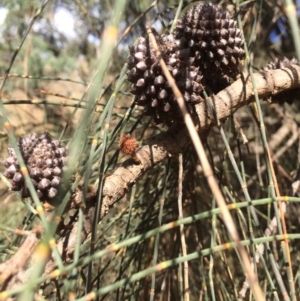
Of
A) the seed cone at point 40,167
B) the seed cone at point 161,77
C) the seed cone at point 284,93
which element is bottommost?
the seed cone at point 40,167

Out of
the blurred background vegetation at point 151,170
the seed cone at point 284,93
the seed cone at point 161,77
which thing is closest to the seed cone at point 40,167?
the blurred background vegetation at point 151,170

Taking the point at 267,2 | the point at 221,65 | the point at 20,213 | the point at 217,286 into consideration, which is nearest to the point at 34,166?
the point at 221,65

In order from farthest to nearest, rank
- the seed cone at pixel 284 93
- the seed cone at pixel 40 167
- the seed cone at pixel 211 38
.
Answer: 1. the seed cone at pixel 284 93
2. the seed cone at pixel 211 38
3. the seed cone at pixel 40 167

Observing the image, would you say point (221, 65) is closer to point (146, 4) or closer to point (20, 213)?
point (20, 213)

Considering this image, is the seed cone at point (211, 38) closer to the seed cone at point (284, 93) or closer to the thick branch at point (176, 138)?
the thick branch at point (176, 138)

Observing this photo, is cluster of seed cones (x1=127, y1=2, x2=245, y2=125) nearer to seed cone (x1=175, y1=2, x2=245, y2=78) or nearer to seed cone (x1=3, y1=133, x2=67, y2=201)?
seed cone (x1=175, y1=2, x2=245, y2=78)

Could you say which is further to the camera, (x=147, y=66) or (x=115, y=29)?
(x=147, y=66)
